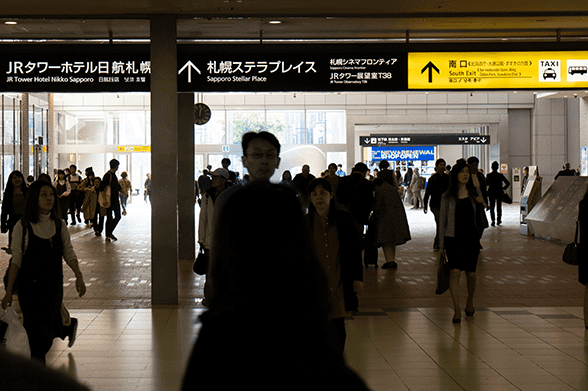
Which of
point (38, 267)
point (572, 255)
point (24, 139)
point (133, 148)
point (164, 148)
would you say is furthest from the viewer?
point (133, 148)

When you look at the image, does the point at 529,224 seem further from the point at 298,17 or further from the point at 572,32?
the point at 298,17

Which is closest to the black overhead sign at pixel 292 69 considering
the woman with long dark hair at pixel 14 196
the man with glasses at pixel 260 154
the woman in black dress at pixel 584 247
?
the woman in black dress at pixel 584 247

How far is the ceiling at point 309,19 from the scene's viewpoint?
757 cm

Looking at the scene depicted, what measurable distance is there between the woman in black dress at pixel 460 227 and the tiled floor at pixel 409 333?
1.71 ft

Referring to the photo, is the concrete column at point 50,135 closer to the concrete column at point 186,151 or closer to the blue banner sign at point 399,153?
the blue banner sign at point 399,153

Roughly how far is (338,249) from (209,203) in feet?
10.9

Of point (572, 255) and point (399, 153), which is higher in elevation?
point (399, 153)

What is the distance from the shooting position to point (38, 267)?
493 centimetres

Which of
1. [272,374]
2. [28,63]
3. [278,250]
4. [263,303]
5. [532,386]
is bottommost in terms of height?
[532,386]

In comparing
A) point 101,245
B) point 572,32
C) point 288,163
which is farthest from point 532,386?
point 288,163

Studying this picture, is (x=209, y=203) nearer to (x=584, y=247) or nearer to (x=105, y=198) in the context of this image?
(x=584, y=247)

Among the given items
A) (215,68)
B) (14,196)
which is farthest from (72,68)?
(14,196)

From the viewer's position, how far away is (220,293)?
2088 mm

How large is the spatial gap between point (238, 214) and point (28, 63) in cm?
734
